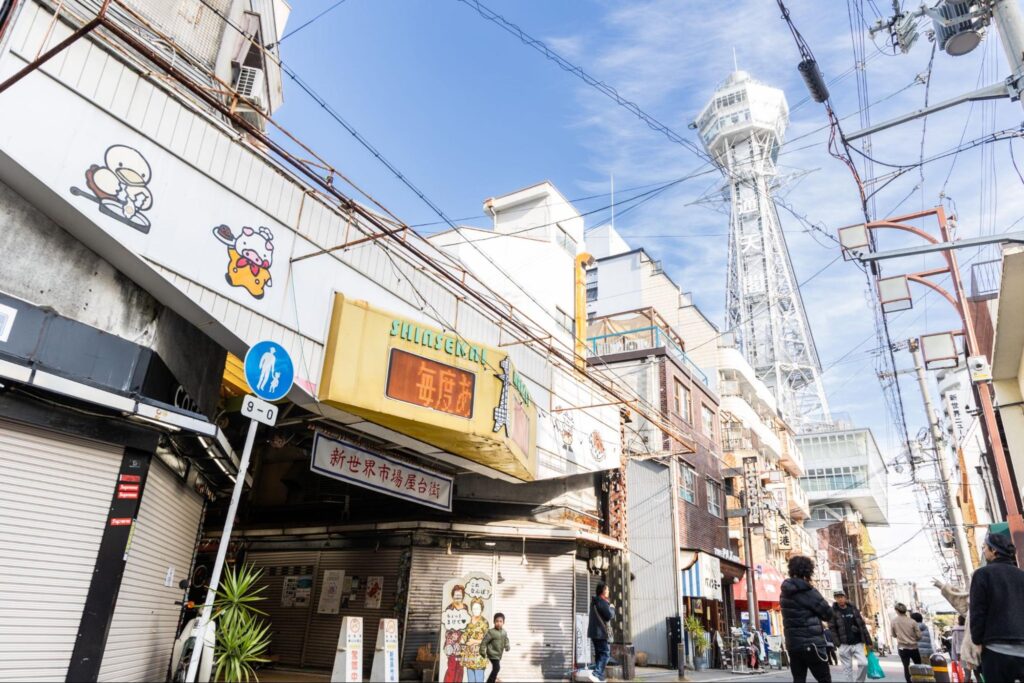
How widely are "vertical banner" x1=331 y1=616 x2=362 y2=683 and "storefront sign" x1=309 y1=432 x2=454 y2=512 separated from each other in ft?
8.21

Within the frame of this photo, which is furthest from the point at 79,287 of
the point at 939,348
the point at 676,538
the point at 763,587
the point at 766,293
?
the point at 766,293

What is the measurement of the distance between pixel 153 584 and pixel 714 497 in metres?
24.3

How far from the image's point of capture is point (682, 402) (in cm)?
2648

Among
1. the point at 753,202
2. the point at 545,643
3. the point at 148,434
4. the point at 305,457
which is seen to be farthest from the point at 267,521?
the point at 753,202

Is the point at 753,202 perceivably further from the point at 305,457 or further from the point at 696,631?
the point at 305,457

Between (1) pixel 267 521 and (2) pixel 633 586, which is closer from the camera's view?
(1) pixel 267 521

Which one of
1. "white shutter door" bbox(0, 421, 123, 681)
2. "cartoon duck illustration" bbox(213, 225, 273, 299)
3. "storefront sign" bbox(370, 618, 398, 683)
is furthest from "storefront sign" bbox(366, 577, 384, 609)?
"white shutter door" bbox(0, 421, 123, 681)

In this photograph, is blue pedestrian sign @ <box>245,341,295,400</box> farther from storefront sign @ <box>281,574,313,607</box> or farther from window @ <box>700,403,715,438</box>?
window @ <box>700,403,715,438</box>

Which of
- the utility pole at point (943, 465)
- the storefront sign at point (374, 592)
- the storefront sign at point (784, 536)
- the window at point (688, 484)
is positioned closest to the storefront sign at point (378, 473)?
the storefront sign at point (374, 592)

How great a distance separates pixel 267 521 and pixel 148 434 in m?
10.3

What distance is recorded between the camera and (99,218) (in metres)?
6.92

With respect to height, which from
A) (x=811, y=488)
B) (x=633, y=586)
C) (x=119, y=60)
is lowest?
(x=633, y=586)

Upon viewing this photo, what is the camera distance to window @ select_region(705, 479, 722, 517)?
1062 inches

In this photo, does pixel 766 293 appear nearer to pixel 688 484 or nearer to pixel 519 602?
pixel 688 484
